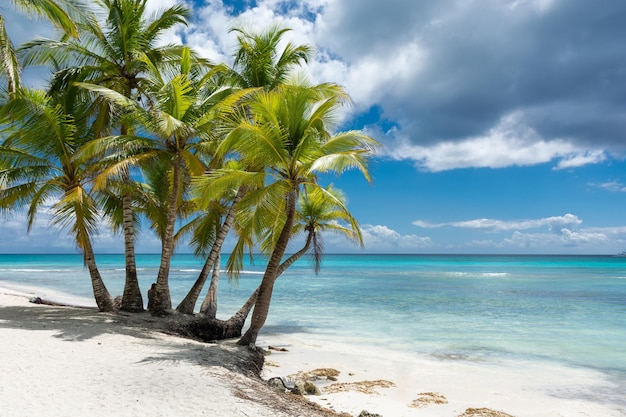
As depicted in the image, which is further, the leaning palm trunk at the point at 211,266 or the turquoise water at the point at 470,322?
the turquoise water at the point at 470,322

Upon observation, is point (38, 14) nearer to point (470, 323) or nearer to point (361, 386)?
point (361, 386)

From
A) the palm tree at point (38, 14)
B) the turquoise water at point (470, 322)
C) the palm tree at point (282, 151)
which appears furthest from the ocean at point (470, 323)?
the palm tree at point (38, 14)

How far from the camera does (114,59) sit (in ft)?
38.5

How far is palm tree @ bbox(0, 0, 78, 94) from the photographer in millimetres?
10391

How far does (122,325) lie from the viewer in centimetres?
999

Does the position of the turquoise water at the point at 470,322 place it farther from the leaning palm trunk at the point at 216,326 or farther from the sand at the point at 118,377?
the sand at the point at 118,377

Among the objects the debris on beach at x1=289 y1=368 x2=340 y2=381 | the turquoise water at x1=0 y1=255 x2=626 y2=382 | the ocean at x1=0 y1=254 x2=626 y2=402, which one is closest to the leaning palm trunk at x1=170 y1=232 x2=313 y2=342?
the ocean at x1=0 y1=254 x2=626 y2=402

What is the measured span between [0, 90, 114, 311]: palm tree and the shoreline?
226 centimetres

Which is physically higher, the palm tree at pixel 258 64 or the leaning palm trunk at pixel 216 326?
the palm tree at pixel 258 64

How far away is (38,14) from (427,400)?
1135 cm

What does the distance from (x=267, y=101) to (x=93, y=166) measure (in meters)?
4.52

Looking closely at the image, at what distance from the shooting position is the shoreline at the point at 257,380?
568 centimetres

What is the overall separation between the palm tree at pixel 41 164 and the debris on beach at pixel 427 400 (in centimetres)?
769

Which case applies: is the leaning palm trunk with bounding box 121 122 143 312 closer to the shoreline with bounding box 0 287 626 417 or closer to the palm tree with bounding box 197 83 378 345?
the shoreline with bounding box 0 287 626 417
